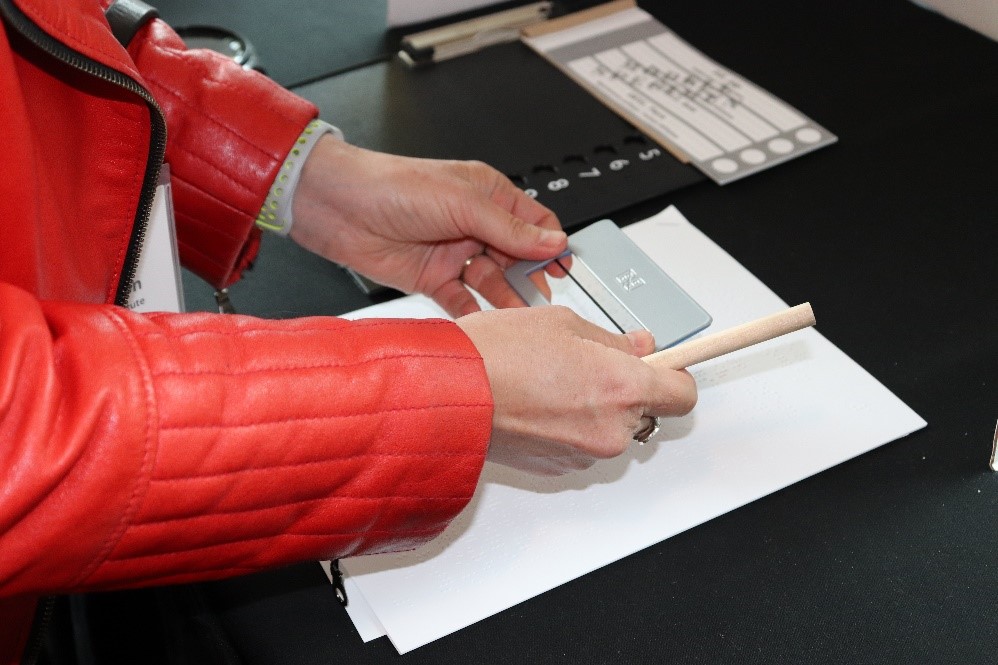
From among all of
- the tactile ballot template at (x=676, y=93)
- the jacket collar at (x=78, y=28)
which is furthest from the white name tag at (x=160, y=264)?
the tactile ballot template at (x=676, y=93)

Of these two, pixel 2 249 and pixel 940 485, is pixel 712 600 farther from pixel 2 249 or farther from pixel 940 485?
pixel 2 249

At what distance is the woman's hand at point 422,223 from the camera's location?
0.85 metres

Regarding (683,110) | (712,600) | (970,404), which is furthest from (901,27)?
(712,600)

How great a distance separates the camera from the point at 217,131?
2.74 ft

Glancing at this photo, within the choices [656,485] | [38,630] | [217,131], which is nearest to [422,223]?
[217,131]

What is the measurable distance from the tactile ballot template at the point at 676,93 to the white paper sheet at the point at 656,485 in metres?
0.24

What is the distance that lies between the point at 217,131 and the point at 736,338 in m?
0.47

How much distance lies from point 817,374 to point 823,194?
281mm

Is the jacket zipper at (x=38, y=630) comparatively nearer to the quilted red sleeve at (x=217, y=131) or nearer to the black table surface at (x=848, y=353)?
the black table surface at (x=848, y=353)

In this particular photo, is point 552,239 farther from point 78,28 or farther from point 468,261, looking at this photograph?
point 78,28

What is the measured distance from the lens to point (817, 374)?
83 centimetres

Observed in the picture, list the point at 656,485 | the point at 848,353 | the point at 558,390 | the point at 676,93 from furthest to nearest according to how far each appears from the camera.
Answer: the point at 676,93 → the point at 848,353 → the point at 656,485 → the point at 558,390

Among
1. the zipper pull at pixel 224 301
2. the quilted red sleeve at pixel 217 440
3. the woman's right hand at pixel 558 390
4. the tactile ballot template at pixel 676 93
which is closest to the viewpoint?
the quilted red sleeve at pixel 217 440

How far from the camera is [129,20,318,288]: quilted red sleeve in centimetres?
83
